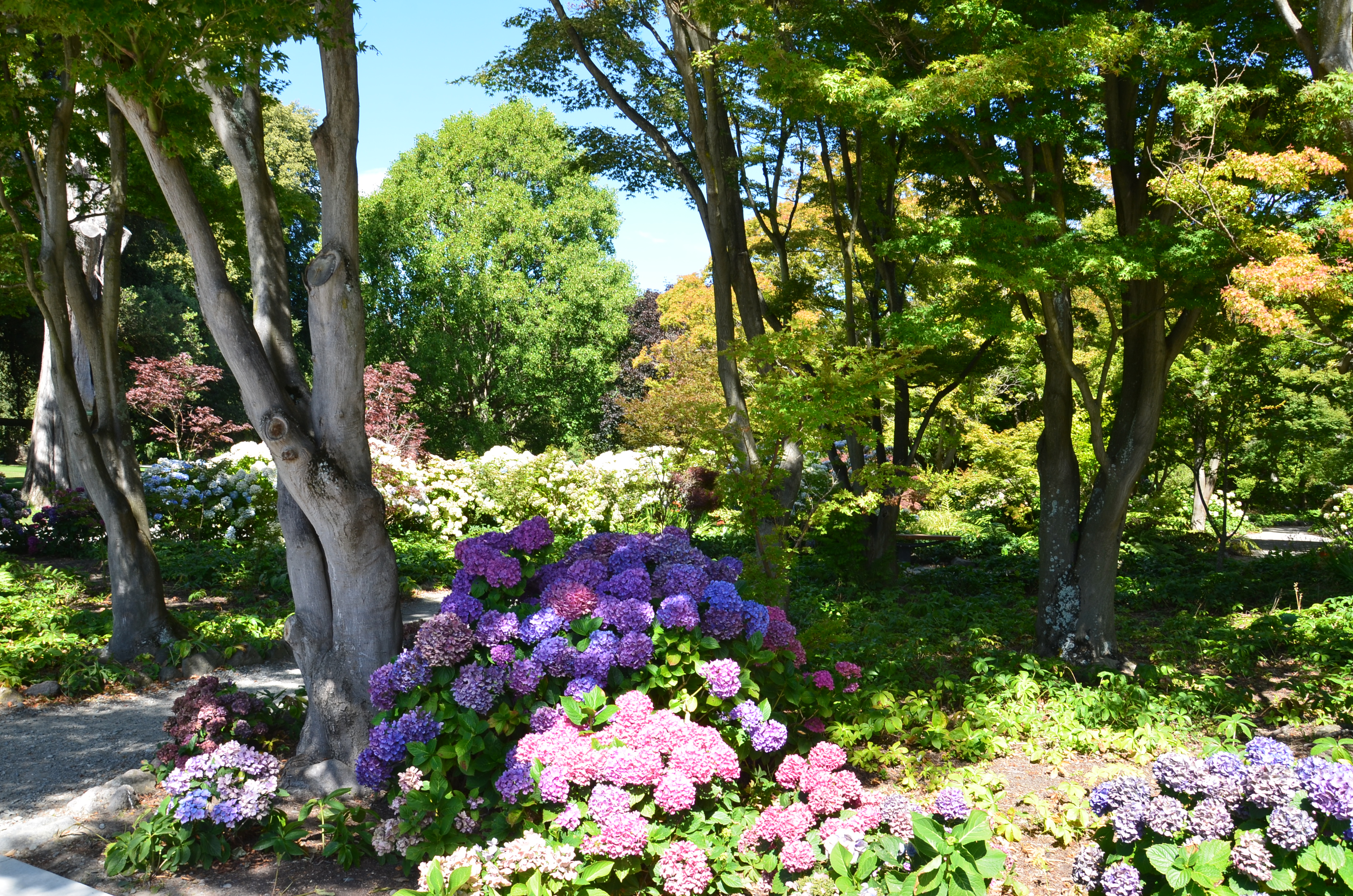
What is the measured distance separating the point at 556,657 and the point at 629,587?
1.41 ft

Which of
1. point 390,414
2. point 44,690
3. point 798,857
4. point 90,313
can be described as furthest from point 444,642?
point 390,414

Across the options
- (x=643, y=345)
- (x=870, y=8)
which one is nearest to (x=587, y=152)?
(x=870, y=8)

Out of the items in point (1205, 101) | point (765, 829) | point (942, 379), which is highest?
point (1205, 101)

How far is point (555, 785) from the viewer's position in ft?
9.18

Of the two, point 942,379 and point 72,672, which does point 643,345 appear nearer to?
point 942,379

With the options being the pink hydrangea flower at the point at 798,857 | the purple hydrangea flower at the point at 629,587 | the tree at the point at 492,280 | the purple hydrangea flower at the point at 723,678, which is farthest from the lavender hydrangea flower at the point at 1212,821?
the tree at the point at 492,280

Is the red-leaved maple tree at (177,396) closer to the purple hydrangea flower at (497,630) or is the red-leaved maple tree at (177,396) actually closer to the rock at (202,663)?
the rock at (202,663)

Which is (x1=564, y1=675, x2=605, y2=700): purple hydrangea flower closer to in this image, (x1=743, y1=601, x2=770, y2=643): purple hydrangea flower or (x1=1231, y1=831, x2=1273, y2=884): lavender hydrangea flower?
(x1=743, y1=601, x2=770, y2=643): purple hydrangea flower

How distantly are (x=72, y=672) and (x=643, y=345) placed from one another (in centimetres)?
1943

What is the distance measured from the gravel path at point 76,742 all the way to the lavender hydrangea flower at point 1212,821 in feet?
15.0

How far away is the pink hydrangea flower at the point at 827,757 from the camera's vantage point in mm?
3232

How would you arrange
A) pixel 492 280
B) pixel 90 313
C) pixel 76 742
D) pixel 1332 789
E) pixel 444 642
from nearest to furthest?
1. pixel 1332 789
2. pixel 444 642
3. pixel 76 742
4. pixel 90 313
5. pixel 492 280

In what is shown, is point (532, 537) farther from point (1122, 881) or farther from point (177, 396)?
point (177, 396)

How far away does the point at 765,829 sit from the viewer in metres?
2.94
